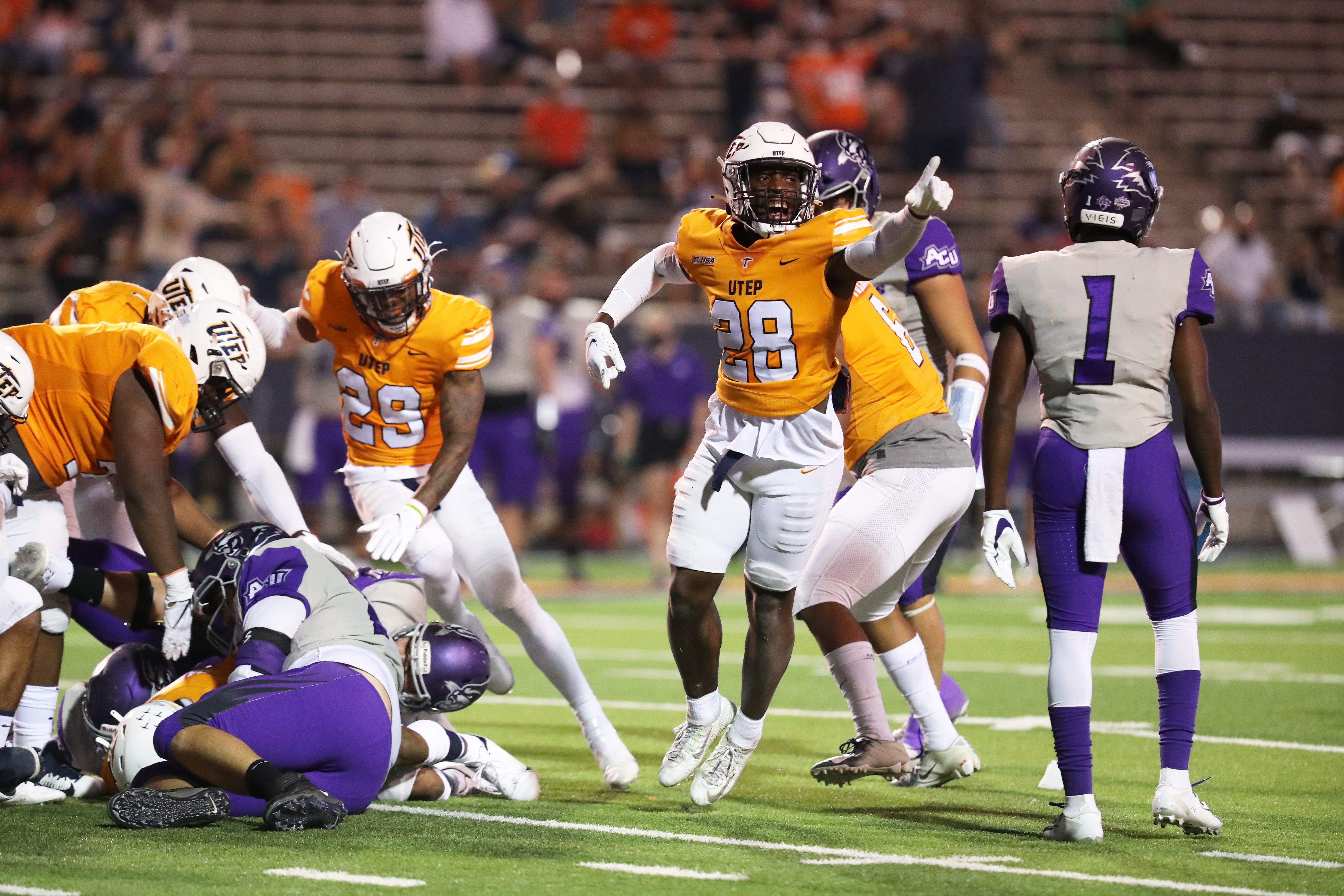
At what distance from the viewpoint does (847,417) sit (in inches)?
220

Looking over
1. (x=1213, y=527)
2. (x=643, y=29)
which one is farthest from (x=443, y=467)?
(x=643, y=29)

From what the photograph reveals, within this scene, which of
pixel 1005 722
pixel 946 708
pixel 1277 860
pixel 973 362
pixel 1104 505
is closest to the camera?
pixel 1277 860

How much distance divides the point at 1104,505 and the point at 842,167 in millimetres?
1744

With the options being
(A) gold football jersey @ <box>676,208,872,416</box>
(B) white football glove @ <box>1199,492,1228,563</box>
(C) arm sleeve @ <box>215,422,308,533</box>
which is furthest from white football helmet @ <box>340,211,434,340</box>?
(B) white football glove @ <box>1199,492,1228,563</box>

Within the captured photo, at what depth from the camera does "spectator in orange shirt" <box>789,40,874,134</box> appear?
15.7 metres

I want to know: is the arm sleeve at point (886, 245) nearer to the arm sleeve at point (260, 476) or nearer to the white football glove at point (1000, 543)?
the white football glove at point (1000, 543)

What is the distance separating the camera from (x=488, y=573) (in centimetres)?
572

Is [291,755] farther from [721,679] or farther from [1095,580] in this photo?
[721,679]

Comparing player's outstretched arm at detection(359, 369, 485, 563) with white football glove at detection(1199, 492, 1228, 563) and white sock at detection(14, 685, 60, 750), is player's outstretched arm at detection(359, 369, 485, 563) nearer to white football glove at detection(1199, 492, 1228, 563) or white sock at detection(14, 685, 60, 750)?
white sock at detection(14, 685, 60, 750)

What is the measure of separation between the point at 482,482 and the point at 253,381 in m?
7.38

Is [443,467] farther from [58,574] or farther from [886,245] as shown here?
[886,245]

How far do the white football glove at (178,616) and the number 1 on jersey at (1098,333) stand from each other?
8.98ft

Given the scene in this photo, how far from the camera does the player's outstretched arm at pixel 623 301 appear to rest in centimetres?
522

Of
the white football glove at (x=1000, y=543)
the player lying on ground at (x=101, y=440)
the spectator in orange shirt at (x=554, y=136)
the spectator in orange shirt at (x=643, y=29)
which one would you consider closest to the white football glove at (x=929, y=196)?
the white football glove at (x=1000, y=543)
